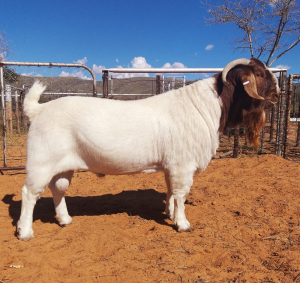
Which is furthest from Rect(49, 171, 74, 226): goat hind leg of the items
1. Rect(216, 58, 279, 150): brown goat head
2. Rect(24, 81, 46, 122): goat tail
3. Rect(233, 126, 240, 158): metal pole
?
Rect(233, 126, 240, 158): metal pole

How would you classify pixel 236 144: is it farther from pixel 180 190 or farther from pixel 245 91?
pixel 180 190

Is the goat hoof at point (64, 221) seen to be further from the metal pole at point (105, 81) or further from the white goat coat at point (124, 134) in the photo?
the metal pole at point (105, 81)

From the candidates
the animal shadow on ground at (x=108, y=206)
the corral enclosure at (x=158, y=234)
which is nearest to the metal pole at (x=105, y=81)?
the corral enclosure at (x=158, y=234)

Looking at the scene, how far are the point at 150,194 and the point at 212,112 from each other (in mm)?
2491

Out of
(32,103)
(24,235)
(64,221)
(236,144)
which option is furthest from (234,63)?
(236,144)

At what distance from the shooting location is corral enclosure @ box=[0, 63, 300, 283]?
2715mm

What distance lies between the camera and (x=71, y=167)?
346 cm

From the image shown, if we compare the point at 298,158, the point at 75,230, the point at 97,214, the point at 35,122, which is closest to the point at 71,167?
the point at 35,122

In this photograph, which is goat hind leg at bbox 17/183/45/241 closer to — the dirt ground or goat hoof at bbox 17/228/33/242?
goat hoof at bbox 17/228/33/242

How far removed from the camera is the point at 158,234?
3.62 m

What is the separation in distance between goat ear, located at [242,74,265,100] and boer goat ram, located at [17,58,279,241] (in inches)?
0.5

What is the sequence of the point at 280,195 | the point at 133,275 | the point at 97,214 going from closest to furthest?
the point at 133,275 < the point at 97,214 < the point at 280,195

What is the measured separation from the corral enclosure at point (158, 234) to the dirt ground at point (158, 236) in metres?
0.01

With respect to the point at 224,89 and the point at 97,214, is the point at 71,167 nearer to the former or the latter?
the point at 97,214
